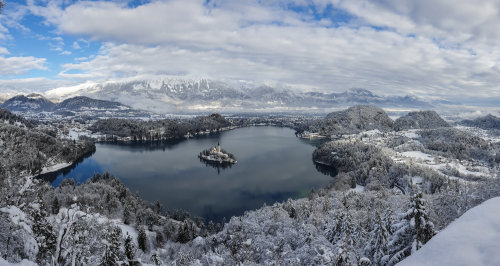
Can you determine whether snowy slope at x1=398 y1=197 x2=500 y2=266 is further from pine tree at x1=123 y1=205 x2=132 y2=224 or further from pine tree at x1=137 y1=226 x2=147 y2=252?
pine tree at x1=123 y1=205 x2=132 y2=224

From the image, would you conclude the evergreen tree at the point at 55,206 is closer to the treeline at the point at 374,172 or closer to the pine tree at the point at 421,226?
the pine tree at the point at 421,226

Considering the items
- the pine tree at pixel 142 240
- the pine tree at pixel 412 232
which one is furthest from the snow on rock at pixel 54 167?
the pine tree at pixel 412 232

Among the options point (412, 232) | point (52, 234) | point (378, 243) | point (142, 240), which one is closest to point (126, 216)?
point (142, 240)

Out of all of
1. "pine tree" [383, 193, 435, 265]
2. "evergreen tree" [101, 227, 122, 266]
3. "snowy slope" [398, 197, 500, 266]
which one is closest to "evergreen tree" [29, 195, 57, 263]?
"evergreen tree" [101, 227, 122, 266]

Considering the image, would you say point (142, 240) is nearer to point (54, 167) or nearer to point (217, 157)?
point (217, 157)

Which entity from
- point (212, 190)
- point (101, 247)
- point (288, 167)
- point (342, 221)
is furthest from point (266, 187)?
point (101, 247)

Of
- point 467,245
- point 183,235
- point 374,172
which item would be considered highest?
point 467,245
